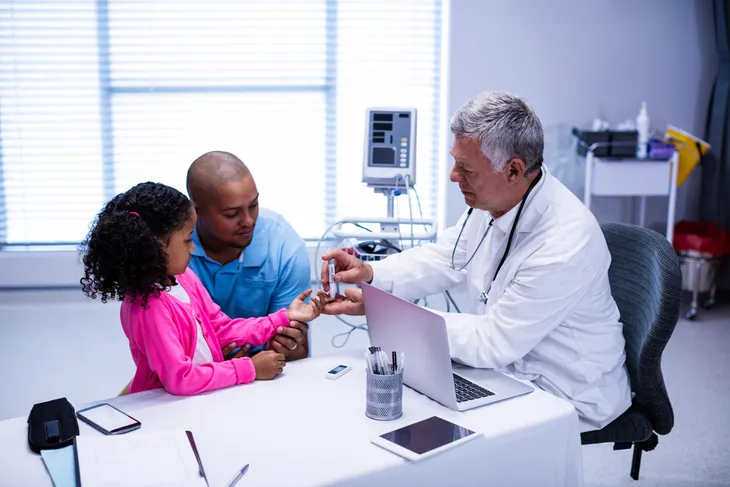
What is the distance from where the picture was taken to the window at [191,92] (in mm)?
4250

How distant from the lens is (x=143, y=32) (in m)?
4.26

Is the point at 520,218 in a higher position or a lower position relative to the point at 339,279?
higher

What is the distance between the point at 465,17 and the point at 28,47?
2.59 metres

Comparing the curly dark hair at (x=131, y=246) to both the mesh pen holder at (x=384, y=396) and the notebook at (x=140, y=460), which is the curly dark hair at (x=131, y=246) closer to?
the notebook at (x=140, y=460)

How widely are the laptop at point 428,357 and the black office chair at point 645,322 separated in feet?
1.22

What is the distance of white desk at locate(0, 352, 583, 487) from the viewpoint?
1.16 meters

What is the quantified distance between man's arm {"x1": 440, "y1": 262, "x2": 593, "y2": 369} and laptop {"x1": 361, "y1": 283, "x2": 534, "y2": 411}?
5 cm

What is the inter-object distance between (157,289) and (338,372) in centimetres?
42

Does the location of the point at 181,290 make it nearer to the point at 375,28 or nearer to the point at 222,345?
the point at 222,345

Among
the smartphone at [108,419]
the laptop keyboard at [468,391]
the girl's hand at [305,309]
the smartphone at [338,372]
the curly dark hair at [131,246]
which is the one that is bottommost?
the smartphone at [108,419]

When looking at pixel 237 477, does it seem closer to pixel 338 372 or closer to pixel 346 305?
pixel 338 372

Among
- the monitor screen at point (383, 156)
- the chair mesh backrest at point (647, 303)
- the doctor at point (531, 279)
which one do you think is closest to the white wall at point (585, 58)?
the monitor screen at point (383, 156)

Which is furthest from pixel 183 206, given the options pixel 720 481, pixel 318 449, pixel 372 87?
pixel 372 87

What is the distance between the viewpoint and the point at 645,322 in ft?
5.57
